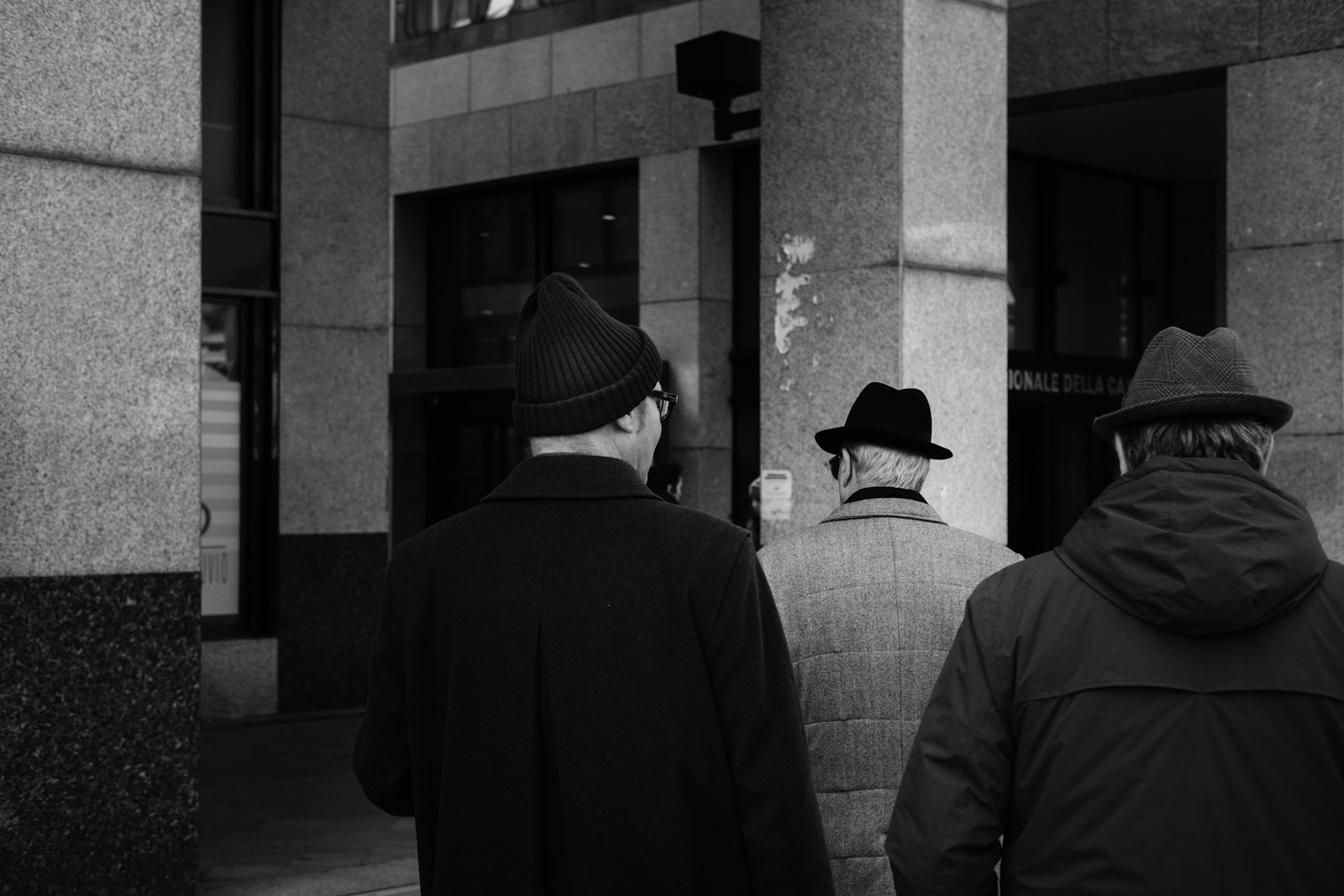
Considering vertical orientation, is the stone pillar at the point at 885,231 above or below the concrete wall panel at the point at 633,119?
below

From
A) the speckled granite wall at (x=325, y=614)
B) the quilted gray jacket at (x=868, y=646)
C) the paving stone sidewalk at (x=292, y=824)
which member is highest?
the quilted gray jacket at (x=868, y=646)

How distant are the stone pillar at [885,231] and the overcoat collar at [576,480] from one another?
411 cm

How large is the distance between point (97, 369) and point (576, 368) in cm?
350

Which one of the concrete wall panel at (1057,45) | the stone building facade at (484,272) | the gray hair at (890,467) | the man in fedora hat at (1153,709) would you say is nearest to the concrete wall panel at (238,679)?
the stone building facade at (484,272)

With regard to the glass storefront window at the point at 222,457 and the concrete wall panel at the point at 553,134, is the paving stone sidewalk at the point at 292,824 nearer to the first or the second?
the glass storefront window at the point at 222,457

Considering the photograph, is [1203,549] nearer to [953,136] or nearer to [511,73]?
[953,136]

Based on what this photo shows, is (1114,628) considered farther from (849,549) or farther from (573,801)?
(849,549)

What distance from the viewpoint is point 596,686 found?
2.57m

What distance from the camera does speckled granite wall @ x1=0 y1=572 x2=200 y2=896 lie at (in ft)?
17.7

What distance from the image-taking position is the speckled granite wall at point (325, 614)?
11891 millimetres

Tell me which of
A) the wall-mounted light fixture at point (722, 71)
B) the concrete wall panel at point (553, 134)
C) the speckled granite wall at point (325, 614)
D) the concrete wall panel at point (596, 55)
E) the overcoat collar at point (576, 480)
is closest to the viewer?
the overcoat collar at point (576, 480)

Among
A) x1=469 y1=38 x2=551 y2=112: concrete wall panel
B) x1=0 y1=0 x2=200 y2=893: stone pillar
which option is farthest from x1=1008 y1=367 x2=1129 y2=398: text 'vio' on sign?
x1=0 y1=0 x2=200 y2=893: stone pillar

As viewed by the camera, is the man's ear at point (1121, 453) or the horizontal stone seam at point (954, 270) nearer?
the man's ear at point (1121, 453)

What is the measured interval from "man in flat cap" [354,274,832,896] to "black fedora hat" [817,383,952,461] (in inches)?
55.0
